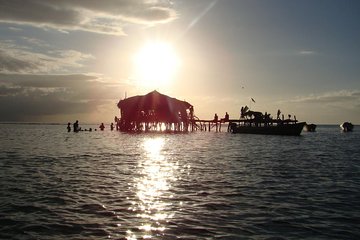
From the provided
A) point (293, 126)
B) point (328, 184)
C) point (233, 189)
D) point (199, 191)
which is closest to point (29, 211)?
point (199, 191)

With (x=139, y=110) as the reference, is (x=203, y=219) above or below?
below

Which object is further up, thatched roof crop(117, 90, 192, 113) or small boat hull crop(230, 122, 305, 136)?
thatched roof crop(117, 90, 192, 113)

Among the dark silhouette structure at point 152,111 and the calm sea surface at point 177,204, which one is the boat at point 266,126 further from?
the calm sea surface at point 177,204

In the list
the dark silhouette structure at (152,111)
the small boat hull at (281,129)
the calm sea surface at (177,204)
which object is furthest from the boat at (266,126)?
the calm sea surface at (177,204)

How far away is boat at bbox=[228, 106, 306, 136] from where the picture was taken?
8188 cm

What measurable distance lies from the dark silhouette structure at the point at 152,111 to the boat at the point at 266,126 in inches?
573

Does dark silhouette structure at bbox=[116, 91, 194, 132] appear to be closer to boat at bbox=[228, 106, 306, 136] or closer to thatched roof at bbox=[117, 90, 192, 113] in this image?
thatched roof at bbox=[117, 90, 192, 113]

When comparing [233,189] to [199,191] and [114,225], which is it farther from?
[114,225]

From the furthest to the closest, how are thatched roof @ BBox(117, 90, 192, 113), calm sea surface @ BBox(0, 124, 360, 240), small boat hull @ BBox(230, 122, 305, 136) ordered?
thatched roof @ BBox(117, 90, 192, 113)
small boat hull @ BBox(230, 122, 305, 136)
calm sea surface @ BBox(0, 124, 360, 240)

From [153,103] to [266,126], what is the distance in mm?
28311

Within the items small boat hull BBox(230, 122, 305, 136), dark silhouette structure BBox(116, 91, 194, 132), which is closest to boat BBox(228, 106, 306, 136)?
small boat hull BBox(230, 122, 305, 136)

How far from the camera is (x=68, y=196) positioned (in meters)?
14.6

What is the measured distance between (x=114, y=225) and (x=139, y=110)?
286 feet

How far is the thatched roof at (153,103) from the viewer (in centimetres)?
9300
